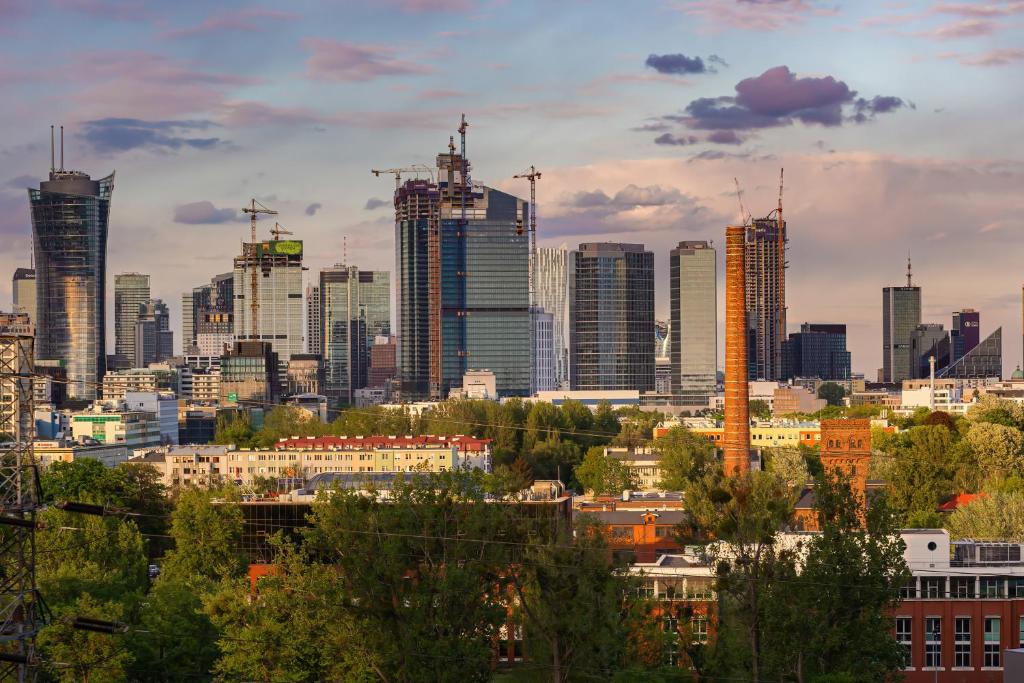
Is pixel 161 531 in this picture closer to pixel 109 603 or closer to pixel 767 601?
pixel 109 603

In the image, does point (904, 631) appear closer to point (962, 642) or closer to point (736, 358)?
point (962, 642)

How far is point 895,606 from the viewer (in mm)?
61062

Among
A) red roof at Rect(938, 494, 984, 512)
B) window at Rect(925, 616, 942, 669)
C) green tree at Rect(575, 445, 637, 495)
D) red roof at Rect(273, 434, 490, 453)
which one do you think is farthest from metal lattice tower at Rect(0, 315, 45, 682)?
red roof at Rect(273, 434, 490, 453)

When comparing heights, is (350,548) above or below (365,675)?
above

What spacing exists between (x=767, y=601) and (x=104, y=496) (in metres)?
60.2

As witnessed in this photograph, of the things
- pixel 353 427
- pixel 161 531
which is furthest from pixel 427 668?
pixel 353 427

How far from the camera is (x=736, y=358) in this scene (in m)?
116

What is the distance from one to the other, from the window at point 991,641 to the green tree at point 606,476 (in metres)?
66.5

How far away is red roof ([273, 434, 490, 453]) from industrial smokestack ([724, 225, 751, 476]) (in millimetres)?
49353

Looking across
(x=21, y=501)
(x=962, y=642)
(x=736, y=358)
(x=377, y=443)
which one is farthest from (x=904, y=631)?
(x=377, y=443)

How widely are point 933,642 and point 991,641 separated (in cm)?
234

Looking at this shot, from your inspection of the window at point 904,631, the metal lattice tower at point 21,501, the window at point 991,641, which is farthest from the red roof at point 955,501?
the metal lattice tower at point 21,501

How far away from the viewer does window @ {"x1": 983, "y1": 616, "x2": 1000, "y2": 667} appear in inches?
2744

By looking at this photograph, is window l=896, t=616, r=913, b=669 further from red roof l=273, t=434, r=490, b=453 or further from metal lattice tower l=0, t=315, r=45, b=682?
red roof l=273, t=434, r=490, b=453
